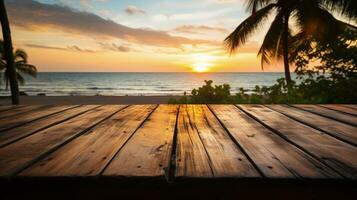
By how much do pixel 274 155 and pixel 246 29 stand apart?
31.6 feet

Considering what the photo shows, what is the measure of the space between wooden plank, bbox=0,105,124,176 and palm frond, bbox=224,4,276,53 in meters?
8.93

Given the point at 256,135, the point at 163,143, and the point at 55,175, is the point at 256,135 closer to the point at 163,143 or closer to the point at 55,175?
the point at 163,143

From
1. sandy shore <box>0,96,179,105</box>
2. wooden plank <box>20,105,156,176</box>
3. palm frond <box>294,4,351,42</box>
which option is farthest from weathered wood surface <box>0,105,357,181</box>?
sandy shore <box>0,96,179,105</box>

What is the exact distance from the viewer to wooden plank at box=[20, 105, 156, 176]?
96cm

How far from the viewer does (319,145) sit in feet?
4.35

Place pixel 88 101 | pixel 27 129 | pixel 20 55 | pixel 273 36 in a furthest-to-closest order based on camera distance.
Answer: pixel 20 55 < pixel 88 101 < pixel 273 36 < pixel 27 129

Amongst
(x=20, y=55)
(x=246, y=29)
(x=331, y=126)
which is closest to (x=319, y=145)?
(x=331, y=126)

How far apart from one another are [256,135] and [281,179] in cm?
65

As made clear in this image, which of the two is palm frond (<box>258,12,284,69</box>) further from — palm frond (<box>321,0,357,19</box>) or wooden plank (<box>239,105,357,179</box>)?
wooden plank (<box>239,105,357,179</box>)

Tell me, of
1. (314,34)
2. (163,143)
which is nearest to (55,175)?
(163,143)

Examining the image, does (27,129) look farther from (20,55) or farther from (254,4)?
(20,55)

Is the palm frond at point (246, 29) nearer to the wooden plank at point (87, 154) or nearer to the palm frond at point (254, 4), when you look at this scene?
the palm frond at point (254, 4)

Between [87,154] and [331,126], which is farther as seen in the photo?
[331,126]

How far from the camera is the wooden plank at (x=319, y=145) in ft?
3.42
